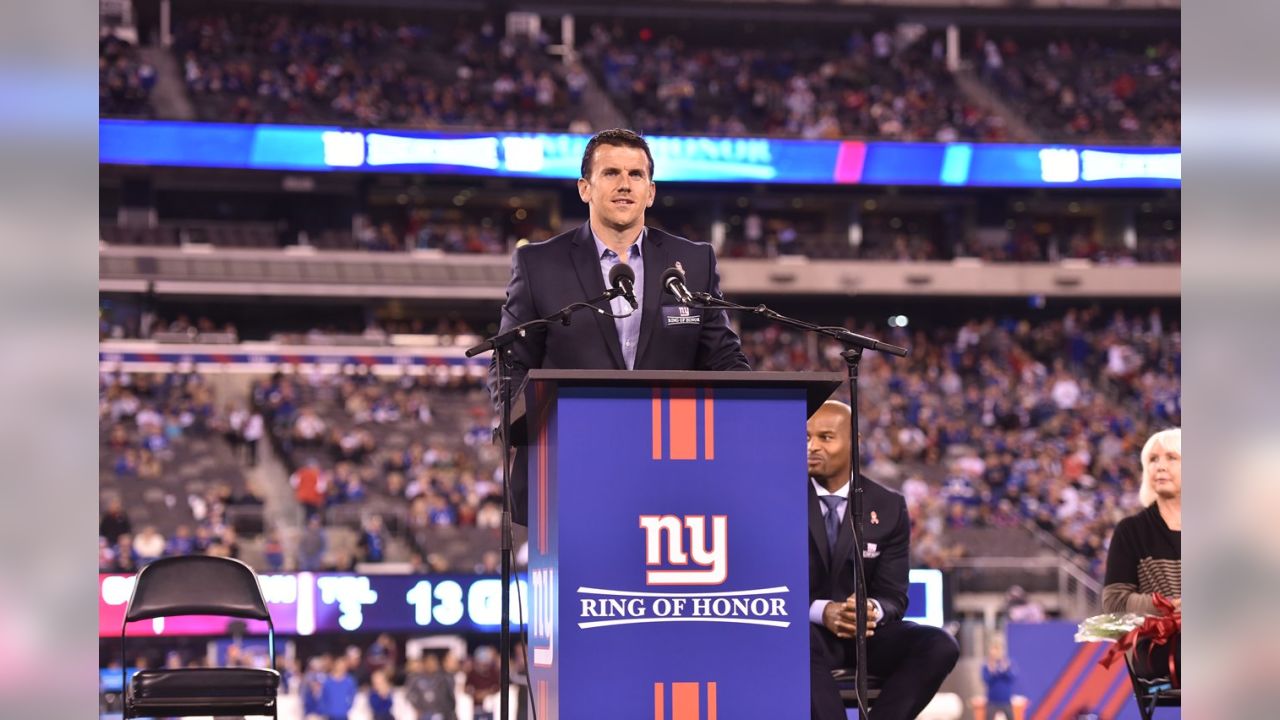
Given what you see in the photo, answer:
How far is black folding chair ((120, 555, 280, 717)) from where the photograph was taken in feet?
19.3

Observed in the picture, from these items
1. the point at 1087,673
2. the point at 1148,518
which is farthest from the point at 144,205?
the point at 1148,518

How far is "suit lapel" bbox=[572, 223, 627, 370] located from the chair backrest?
9.71 feet

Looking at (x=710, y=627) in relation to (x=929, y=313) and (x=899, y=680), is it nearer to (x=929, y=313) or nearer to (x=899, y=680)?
(x=899, y=680)

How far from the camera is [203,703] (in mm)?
5922

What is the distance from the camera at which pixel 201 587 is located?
690 centimetres

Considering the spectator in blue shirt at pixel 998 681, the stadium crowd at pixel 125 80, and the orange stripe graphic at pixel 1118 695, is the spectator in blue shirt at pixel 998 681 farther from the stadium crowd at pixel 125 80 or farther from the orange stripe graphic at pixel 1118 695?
the stadium crowd at pixel 125 80

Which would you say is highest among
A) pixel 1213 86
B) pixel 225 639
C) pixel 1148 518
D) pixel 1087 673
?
pixel 1213 86

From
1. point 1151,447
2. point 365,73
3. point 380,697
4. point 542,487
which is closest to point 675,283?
point 542,487

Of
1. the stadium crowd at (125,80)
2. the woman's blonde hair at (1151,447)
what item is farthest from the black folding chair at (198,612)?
the stadium crowd at (125,80)

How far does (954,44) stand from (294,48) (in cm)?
1769

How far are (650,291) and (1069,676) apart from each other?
20.1 ft

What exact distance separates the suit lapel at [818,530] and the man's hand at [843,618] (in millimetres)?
336

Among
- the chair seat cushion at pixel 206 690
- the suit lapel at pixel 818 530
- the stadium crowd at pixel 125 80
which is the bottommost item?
the chair seat cushion at pixel 206 690

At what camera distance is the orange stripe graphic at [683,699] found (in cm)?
357
